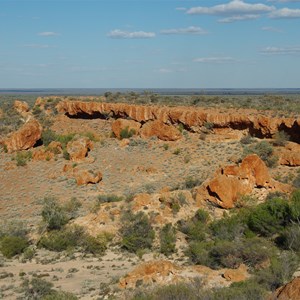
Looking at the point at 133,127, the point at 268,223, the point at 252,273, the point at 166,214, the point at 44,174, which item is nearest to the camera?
the point at 252,273

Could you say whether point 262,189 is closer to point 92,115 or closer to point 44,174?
point 44,174

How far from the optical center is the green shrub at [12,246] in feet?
71.7

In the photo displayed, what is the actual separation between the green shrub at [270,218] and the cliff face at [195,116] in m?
13.6

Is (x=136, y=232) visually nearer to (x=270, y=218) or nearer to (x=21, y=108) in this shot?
(x=270, y=218)

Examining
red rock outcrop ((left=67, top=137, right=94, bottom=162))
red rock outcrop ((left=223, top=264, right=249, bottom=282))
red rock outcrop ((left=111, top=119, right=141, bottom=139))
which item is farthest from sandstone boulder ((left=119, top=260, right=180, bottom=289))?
red rock outcrop ((left=111, top=119, right=141, bottom=139))

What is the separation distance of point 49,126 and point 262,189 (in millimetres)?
28792

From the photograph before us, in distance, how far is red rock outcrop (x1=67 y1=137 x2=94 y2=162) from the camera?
3888 cm

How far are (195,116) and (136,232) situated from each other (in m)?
19.4

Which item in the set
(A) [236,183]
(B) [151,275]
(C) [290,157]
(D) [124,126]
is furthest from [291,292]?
(D) [124,126]

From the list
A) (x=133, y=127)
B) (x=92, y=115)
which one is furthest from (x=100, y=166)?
(x=92, y=115)

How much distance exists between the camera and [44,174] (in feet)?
121

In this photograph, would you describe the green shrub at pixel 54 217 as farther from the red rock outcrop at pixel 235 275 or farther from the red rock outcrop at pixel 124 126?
the red rock outcrop at pixel 124 126

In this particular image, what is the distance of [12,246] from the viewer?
22031 mm

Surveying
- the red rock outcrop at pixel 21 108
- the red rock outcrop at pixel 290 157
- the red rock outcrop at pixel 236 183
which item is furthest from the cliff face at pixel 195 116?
the red rock outcrop at pixel 236 183
